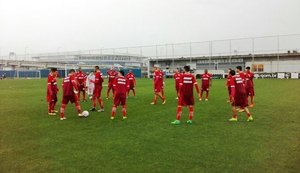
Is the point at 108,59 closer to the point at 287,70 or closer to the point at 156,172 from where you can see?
the point at 287,70

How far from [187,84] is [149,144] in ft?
13.2

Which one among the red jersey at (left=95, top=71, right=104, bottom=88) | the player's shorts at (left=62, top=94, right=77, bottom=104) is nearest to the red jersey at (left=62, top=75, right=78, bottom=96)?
the player's shorts at (left=62, top=94, right=77, bottom=104)

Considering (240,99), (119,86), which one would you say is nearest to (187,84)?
(240,99)

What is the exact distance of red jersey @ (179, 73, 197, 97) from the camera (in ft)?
41.6

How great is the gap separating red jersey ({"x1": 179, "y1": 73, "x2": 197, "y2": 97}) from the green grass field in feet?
4.09

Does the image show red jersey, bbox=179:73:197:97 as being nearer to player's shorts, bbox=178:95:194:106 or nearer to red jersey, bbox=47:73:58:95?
player's shorts, bbox=178:95:194:106

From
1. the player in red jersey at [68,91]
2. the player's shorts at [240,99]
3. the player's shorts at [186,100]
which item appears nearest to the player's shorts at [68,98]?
the player in red jersey at [68,91]

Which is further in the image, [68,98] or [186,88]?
[68,98]

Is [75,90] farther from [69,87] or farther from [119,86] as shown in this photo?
[119,86]

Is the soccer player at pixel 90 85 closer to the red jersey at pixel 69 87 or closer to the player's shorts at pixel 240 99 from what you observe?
the red jersey at pixel 69 87

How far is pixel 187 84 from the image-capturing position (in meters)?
12.7

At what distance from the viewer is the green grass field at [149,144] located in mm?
7441

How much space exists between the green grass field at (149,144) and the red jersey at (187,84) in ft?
4.09

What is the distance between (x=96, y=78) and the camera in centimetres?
1730
